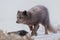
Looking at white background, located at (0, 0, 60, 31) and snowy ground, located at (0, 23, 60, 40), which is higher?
white background, located at (0, 0, 60, 31)

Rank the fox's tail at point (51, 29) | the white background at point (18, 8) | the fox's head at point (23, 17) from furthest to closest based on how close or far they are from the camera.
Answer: the white background at point (18, 8)
the fox's tail at point (51, 29)
the fox's head at point (23, 17)

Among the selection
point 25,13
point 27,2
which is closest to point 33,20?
point 25,13

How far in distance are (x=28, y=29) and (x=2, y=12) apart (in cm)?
33

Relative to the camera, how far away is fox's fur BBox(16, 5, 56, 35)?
4.68 feet

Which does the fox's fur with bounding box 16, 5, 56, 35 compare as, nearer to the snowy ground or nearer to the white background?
the snowy ground

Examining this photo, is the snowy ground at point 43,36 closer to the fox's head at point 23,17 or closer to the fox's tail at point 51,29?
the fox's tail at point 51,29

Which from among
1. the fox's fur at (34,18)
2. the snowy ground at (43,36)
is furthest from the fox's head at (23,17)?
the snowy ground at (43,36)

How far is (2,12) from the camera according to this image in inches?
70.7

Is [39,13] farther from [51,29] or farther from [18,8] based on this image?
[18,8]

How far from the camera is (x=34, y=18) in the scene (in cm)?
145

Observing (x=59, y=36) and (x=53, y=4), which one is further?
(x=53, y=4)

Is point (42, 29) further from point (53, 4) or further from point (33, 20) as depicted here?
point (53, 4)

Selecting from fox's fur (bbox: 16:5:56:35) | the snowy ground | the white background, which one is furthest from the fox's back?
the white background

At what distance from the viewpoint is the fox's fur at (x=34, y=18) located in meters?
1.43
